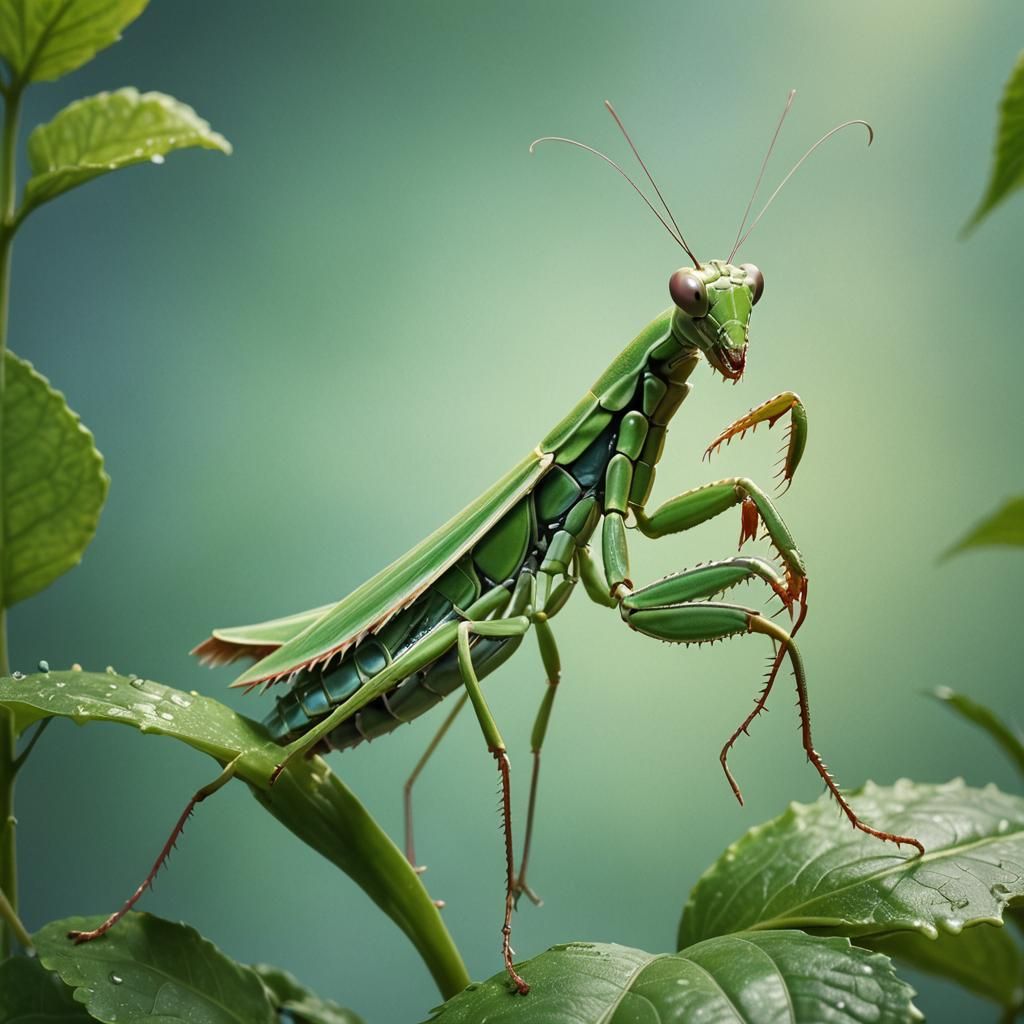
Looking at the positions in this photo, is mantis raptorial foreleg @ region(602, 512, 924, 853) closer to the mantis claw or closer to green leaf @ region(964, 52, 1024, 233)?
the mantis claw

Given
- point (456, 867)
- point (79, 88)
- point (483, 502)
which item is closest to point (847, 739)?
point (456, 867)

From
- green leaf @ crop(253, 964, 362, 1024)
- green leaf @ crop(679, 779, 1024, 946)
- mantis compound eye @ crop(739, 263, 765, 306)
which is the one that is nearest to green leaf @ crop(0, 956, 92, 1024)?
green leaf @ crop(253, 964, 362, 1024)

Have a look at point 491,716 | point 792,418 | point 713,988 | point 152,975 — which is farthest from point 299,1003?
point 792,418

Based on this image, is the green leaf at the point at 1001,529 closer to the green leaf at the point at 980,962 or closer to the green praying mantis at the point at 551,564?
the green praying mantis at the point at 551,564

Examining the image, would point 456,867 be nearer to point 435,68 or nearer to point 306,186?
point 306,186

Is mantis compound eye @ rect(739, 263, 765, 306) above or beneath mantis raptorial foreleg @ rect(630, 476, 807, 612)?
above

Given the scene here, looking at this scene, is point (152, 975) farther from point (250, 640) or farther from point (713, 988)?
point (713, 988)
